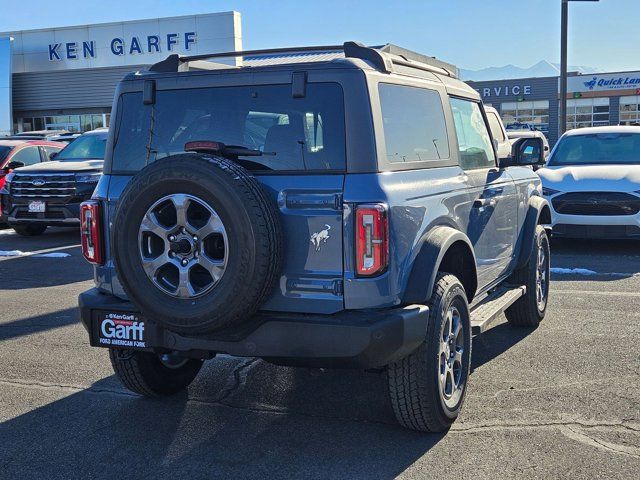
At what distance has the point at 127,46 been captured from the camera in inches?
1475

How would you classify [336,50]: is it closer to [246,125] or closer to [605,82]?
[246,125]

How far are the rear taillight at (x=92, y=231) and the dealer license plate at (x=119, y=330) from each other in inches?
14.9

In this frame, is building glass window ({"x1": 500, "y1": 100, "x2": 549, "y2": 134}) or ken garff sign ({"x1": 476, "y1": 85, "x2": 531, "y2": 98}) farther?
ken garff sign ({"x1": 476, "y1": 85, "x2": 531, "y2": 98})

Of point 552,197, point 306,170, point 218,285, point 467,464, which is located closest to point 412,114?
point 306,170

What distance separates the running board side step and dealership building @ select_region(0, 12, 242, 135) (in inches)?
1230

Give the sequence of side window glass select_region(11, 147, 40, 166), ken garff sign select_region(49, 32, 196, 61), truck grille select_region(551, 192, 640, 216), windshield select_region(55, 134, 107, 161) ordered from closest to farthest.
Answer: truck grille select_region(551, 192, 640, 216), windshield select_region(55, 134, 107, 161), side window glass select_region(11, 147, 40, 166), ken garff sign select_region(49, 32, 196, 61)

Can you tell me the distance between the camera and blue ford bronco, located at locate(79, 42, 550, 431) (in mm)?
3527

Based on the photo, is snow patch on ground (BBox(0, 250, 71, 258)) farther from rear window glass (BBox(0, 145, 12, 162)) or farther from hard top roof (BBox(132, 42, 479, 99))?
hard top roof (BBox(132, 42, 479, 99))

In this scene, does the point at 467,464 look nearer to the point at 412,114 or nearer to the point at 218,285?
the point at 218,285

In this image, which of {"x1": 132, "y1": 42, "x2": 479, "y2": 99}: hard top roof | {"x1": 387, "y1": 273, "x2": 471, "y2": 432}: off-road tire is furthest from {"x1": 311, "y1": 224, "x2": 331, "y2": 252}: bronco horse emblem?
{"x1": 132, "y1": 42, "x2": 479, "y2": 99}: hard top roof

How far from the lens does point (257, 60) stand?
Result: 4.48 meters

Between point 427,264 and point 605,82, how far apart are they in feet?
176

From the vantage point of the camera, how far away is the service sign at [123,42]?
116ft

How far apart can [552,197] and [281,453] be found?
7211 millimetres
